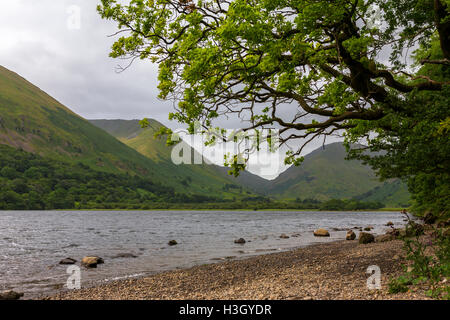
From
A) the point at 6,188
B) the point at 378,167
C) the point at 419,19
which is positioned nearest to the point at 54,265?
the point at 378,167

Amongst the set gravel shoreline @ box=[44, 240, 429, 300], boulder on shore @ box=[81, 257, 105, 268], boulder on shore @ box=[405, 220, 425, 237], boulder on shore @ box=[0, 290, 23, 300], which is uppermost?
boulder on shore @ box=[405, 220, 425, 237]

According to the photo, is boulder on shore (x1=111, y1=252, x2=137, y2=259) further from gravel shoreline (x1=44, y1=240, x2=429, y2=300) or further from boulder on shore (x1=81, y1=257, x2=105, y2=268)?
gravel shoreline (x1=44, y1=240, x2=429, y2=300)

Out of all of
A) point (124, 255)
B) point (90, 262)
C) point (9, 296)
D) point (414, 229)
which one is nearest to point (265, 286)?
point (414, 229)

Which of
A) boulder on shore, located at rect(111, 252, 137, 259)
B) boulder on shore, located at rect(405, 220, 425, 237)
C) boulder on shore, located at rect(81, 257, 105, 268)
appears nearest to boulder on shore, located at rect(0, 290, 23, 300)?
boulder on shore, located at rect(81, 257, 105, 268)

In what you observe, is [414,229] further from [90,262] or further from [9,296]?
[90,262]

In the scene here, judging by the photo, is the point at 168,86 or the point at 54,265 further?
the point at 54,265

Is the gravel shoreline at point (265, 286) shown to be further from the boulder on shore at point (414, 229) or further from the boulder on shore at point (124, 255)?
the boulder on shore at point (124, 255)

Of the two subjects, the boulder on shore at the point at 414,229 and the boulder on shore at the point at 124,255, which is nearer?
the boulder on shore at the point at 414,229

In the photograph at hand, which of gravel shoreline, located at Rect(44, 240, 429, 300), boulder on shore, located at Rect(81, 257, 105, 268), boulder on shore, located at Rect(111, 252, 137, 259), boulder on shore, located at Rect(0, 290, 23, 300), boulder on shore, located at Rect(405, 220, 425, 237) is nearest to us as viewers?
gravel shoreline, located at Rect(44, 240, 429, 300)

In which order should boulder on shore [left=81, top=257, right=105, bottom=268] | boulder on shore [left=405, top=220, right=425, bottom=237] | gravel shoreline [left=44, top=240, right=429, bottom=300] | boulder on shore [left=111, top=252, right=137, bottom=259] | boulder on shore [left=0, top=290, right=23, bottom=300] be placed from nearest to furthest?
gravel shoreline [left=44, top=240, right=429, bottom=300], boulder on shore [left=405, top=220, right=425, bottom=237], boulder on shore [left=0, top=290, right=23, bottom=300], boulder on shore [left=81, top=257, right=105, bottom=268], boulder on shore [left=111, top=252, right=137, bottom=259]

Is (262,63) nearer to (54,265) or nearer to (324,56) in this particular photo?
(324,56)

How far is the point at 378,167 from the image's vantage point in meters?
16.7

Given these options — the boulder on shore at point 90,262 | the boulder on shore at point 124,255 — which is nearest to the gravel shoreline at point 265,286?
the boulder on shore at point 90,262
